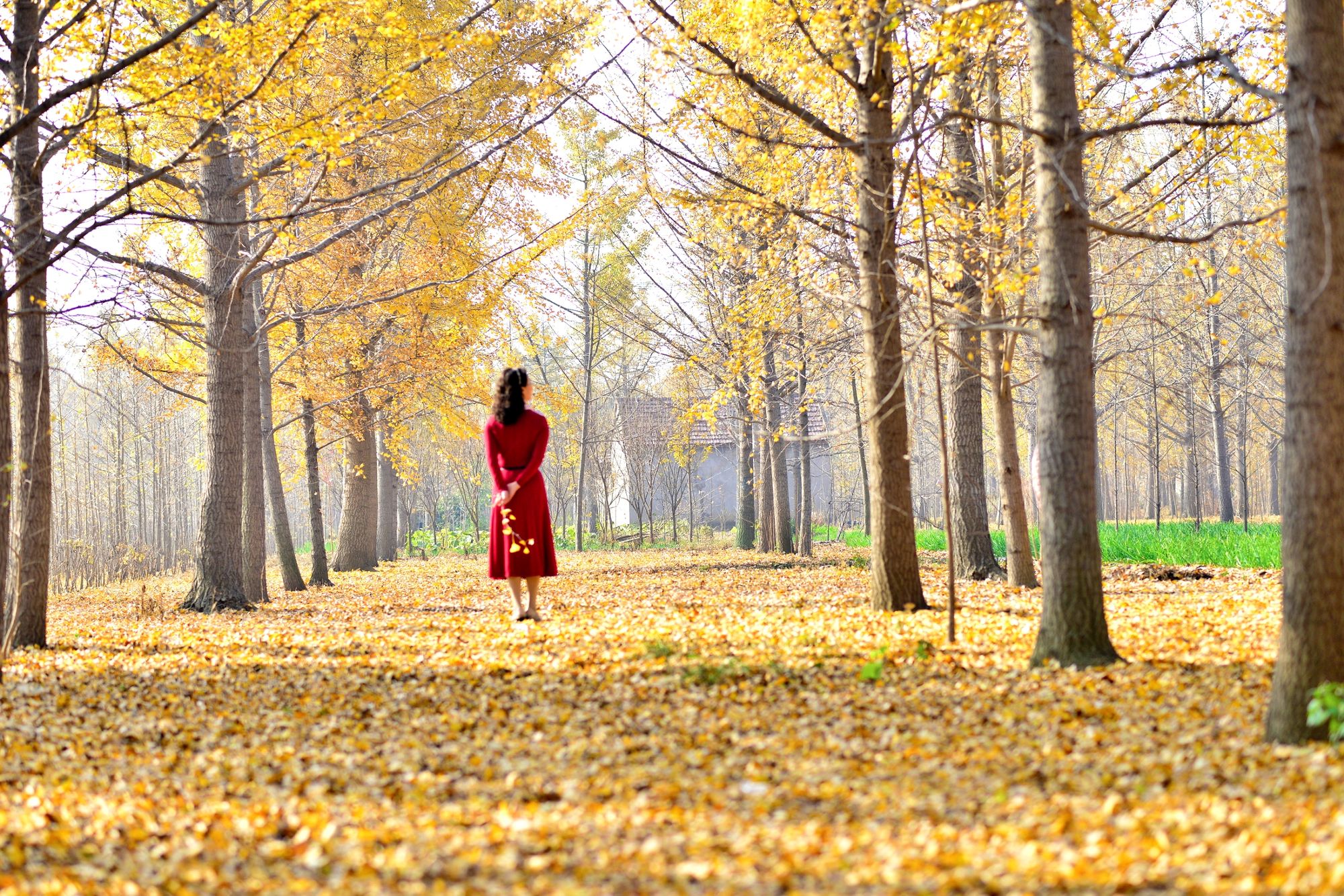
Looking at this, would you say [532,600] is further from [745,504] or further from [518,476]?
[745,504]

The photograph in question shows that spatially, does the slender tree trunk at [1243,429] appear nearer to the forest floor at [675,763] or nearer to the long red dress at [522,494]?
the forest floor at [675,763]

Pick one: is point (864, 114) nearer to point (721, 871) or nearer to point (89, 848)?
point (721, 871)

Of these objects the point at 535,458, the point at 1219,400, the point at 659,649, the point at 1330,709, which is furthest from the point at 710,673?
the point at 1219,400

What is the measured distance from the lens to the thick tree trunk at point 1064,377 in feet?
16.4

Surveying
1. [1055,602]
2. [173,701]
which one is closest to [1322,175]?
[1055,602]

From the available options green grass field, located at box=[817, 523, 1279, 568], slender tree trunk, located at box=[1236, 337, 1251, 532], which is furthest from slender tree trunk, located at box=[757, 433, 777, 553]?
slender tree trunk, located at box=[1236, 337, 1251, 532]

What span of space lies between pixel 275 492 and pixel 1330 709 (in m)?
12.4

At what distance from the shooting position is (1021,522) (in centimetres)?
838

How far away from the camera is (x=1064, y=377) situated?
197 inches

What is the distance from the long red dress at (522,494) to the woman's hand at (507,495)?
0.03 m

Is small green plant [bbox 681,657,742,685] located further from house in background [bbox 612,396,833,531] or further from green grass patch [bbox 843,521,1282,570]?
house in background [bbox 612,396,833,531]

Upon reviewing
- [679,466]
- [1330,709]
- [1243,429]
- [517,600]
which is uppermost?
[1243,429]

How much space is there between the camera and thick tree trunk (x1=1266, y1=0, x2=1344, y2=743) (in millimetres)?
3625

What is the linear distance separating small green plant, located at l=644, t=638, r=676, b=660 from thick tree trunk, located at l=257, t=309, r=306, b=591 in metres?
8.34
